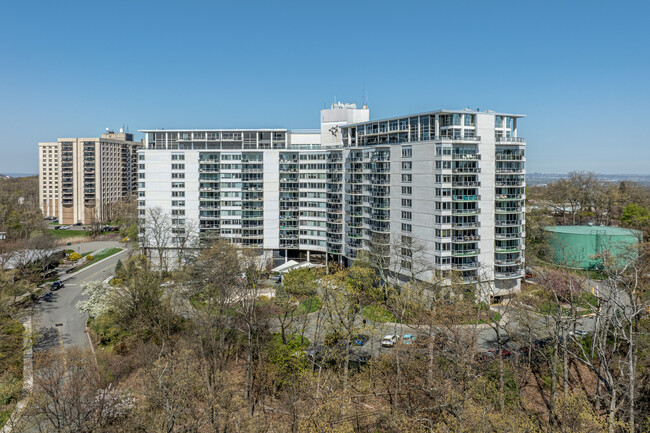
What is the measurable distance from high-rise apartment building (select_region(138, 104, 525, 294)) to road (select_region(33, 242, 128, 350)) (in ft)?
46.4

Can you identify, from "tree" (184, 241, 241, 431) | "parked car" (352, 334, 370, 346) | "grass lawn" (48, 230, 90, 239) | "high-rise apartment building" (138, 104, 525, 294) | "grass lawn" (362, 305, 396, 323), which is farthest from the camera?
"grass lawn" (48, 230, 90, 239)

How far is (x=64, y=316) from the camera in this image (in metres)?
53.0

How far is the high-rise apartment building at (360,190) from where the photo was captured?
168ft

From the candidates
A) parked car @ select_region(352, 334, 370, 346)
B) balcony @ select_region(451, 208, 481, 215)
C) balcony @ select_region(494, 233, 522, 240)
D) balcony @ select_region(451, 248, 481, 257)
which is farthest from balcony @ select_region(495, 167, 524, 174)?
parked car @ select_region(352, 334, 370, 346)

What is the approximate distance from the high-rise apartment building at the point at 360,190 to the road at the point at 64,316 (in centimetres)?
1415

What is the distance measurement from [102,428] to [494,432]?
77.6ft

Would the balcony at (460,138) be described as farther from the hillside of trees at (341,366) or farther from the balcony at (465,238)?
the hillside of trees at (341,366)

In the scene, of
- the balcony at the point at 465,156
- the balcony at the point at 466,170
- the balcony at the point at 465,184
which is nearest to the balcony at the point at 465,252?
the balcony at the point at 465,184

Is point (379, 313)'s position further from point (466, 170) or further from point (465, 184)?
point (466, 170)

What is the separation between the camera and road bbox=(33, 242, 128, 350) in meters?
45.2

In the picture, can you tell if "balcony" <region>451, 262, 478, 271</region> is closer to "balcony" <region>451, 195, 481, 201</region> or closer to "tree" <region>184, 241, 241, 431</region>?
"balcony" <region>451, 195, 481, 201</region>

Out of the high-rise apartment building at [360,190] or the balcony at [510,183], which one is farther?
the balcony at [510,183]

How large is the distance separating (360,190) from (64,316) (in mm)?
40308

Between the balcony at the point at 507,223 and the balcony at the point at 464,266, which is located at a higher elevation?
the balcony at the point at 507,223
